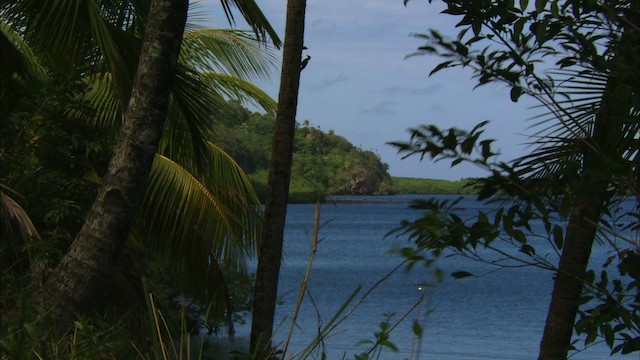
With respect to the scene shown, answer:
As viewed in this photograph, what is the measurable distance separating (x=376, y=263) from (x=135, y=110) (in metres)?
51.1

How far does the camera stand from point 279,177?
7.10 meters

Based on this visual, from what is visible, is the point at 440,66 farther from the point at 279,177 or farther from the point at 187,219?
the point at 187,219

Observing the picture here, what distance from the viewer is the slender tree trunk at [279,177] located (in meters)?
6.98

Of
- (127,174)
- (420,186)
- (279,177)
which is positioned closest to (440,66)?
(127,174)

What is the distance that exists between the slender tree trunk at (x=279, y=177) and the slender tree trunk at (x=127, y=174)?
1.09 metres

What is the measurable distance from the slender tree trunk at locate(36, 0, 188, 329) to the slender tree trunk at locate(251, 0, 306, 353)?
1.09m

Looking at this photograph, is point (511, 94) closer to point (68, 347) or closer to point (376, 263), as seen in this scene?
point (68, 347)

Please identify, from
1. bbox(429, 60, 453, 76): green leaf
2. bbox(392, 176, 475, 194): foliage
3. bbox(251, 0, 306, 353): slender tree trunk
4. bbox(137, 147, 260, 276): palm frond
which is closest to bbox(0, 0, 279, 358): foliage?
bbox(137, 147, 260, 276): palm frond

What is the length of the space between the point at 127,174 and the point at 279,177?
135 cm

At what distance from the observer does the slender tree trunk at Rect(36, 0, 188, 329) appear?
6.09m

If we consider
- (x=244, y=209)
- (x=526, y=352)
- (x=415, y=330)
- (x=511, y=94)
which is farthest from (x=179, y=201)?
(x=526, y=352)

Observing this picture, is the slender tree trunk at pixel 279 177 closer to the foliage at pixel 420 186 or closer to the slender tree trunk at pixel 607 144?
the slender tree trunk at pixel 607 144

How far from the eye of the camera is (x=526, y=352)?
81.5 feet

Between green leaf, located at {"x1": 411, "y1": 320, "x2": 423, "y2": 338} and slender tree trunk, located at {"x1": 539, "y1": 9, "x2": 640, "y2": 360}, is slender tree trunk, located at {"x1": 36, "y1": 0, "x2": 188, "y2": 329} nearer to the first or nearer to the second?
slender tree trunk, located at {"x1": 539, "y1": 9, "x2": 640, "y2": 360}
